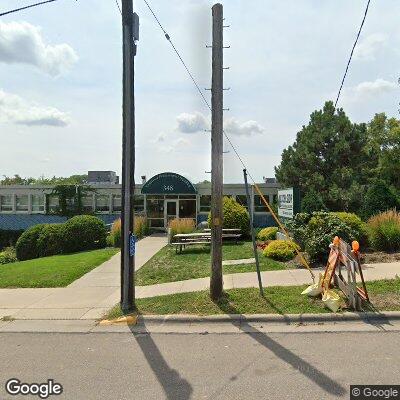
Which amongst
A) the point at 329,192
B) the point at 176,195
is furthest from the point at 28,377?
the point at 176,195

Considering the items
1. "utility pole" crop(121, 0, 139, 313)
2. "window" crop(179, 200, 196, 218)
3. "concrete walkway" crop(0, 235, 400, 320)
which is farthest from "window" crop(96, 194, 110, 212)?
"utility pole" crop(121, 0, 139, 313)

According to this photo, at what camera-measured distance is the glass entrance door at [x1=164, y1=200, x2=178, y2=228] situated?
2789cm

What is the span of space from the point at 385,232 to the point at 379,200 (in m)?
3.93

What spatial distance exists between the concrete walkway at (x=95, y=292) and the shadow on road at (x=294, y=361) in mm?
2459

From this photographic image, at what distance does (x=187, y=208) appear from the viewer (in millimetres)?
28266

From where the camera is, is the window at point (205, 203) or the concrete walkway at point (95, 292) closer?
the concrete walkway at point (95, 292)

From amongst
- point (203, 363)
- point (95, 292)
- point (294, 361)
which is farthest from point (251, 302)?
point (95, 292)

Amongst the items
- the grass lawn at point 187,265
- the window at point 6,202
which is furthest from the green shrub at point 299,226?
the window at point 6,202

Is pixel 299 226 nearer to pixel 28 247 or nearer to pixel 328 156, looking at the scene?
pixel 328 156

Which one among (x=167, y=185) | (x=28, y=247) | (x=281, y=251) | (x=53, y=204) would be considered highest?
(x=167, y=185)

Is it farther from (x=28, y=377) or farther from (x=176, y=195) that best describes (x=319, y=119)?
(x=28, y=377)

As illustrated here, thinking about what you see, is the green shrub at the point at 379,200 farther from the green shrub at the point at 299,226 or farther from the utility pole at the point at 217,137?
the utility pole at the point at 217,137

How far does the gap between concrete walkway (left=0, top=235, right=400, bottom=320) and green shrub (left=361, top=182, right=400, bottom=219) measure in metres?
5.50

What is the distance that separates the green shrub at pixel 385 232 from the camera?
40.4 ft
